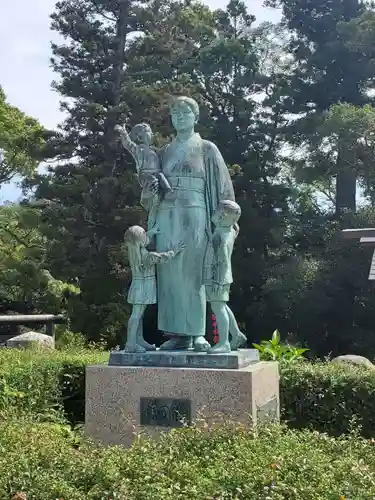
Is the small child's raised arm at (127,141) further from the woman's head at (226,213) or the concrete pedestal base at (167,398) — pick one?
the concrete pedestal base at (167,398)

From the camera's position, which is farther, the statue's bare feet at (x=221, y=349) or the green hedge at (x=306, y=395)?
the green hedge at (x=306, y=395)

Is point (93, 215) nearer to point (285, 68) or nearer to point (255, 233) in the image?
point (255, 233)

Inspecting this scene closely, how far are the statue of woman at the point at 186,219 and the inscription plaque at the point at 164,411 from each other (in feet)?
1.64

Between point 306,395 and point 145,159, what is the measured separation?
2.57 meters

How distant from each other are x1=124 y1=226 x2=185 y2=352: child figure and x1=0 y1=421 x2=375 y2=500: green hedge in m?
1.37

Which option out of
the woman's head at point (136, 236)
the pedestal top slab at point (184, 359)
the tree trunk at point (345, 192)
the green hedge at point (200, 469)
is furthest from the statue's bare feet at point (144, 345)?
the tree trunk at point (345, 192)

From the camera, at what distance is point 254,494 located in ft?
8.80

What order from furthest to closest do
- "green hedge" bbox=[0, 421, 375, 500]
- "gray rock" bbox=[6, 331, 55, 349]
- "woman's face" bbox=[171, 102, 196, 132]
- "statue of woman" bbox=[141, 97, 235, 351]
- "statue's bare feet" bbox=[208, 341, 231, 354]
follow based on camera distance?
"gray rock" bbox=[6, 331, 55, 349] < "woman's face" bbox=[171, 102, 196, 132] < "statue of woman" bbox=[141, 97, 235, 351] < "statue's bare feet" bbox=[208, 341, 231, 354] < "green hedge" bbox=[0, 421, 375, 500]

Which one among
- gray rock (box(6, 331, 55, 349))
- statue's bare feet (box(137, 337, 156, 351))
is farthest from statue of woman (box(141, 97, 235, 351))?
gray rock (box(6, 331, 55, 349))

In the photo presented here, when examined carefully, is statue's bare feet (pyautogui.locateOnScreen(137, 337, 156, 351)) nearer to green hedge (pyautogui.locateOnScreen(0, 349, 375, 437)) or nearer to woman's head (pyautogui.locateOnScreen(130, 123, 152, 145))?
green hedge (pyautogui.locateOnScreen(0, 349, 375, 437))

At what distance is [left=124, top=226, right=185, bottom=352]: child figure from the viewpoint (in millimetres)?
4938

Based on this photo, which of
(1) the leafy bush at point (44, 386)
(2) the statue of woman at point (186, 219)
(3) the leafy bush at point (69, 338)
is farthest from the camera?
(3) the leafy bush at point (69, 338)

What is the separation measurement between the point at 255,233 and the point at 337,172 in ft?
9.58

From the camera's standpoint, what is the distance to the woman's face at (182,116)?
5.14 meters
